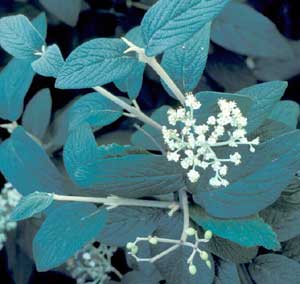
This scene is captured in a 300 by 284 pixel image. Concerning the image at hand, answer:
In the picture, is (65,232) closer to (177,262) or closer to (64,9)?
(177,262)

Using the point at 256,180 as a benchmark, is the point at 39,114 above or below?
below

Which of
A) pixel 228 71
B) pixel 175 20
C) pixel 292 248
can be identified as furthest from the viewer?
pixel 228 71

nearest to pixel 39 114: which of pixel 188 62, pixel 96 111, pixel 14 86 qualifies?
pixel 14 86

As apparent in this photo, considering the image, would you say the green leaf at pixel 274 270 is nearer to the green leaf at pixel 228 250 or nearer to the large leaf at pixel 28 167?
the green leaf at pixel 228 250

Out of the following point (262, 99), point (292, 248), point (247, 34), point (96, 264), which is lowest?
point (96, 264)

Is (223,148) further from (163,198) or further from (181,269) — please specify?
(163,198)

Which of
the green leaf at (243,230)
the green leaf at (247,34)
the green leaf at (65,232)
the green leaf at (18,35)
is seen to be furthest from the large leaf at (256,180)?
the green leaf at (247,34)

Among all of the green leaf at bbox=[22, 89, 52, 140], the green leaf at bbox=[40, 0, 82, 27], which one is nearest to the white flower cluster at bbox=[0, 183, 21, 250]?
the green leaf at bbox=[22, 89, 52, 140]

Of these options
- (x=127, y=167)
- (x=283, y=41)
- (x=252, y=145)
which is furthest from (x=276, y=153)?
(x=283, y=41)
